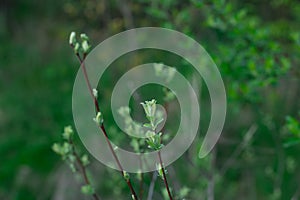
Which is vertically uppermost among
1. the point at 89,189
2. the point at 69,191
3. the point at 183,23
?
the point at 183,23

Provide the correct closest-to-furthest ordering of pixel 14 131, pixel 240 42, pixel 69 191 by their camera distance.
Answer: pixel 240 42
pixel 69 191
pixel 14 131

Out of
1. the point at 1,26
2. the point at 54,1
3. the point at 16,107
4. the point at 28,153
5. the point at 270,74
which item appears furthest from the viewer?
the point at 54,1

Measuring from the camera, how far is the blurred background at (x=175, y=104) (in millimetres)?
2074

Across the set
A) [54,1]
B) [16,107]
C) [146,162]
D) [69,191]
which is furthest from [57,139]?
[54,1]

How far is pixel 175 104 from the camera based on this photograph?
4582mm

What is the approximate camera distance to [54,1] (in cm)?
685

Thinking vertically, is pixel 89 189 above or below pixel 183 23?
below

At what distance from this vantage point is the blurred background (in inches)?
81.7

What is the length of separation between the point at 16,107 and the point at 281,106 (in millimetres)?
2578

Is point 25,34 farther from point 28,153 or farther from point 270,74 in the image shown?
point 270,74

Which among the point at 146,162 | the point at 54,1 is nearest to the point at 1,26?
the point at 54,1

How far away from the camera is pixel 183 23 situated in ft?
7.95

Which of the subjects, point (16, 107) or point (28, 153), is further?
point (16, 107)

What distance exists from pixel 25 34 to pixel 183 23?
178 inches
